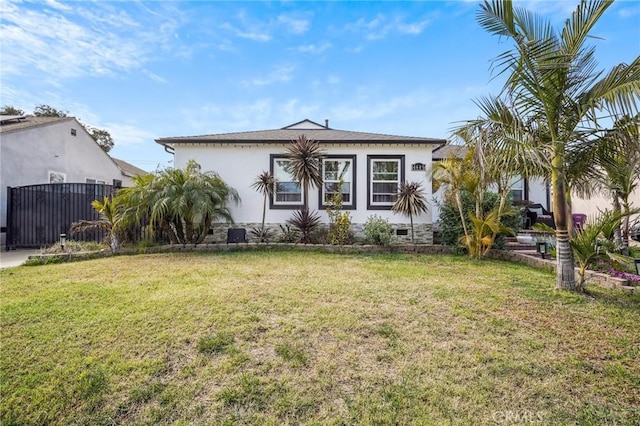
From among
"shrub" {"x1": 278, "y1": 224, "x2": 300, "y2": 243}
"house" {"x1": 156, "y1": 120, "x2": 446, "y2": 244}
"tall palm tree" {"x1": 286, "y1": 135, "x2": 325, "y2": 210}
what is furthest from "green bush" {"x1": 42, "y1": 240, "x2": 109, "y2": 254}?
"tall palm tree" {"x1": 286, "y1": 135, "x2": 325, "y2": 210}

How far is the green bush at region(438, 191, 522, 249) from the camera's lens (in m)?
8.54

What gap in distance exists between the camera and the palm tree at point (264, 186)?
957 cm

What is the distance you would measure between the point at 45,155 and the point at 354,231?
43.7 ft

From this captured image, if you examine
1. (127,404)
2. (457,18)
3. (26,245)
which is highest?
(457,18)

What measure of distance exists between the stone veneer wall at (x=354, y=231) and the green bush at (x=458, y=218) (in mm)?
933

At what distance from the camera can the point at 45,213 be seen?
9.54 metres

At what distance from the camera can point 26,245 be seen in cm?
933

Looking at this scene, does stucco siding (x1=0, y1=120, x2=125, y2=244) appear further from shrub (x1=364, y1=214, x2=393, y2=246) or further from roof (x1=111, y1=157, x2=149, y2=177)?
shrub (x1=364, y1=214, x2=393, y2=246)

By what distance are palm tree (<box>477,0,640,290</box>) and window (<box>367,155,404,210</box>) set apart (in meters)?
5.29

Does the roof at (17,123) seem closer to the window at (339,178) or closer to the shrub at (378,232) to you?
the window at (339,178)

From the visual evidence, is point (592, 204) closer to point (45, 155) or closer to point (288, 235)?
point (288, 235)

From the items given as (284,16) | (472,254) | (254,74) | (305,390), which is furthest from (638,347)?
(254,74)

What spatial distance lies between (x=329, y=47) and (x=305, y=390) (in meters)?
11.6

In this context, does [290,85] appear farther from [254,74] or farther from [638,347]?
[638,347]
